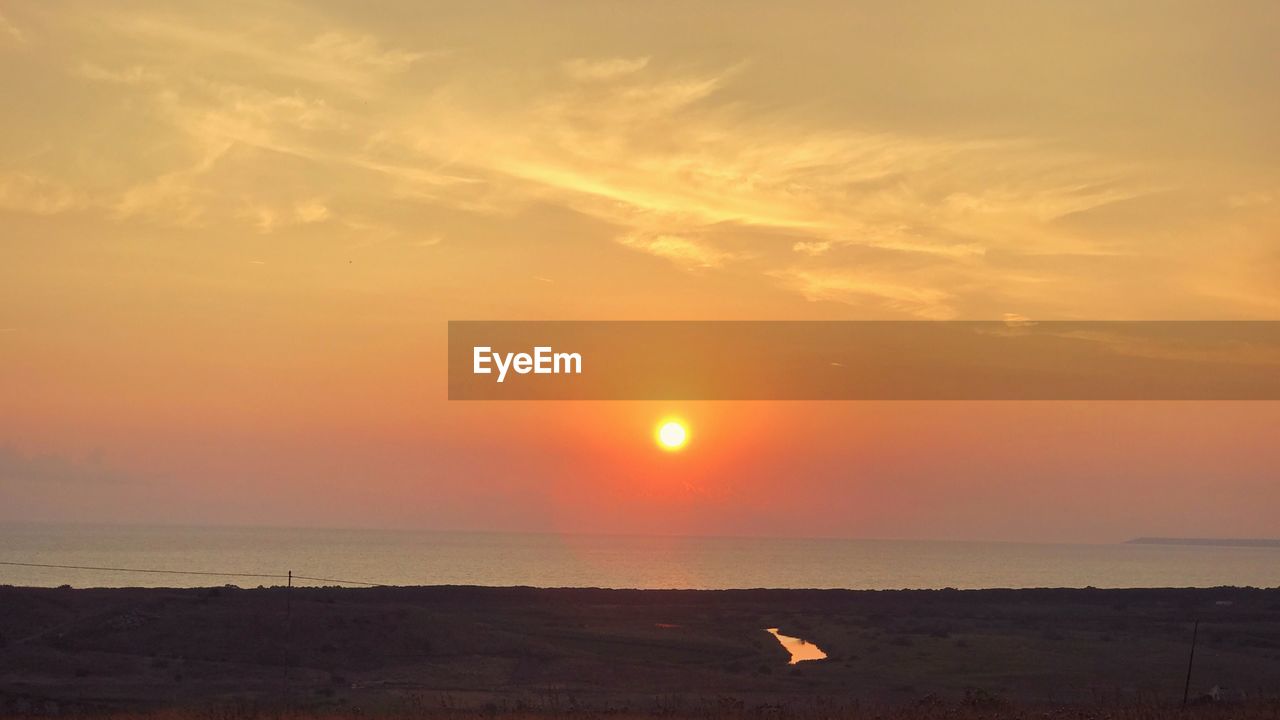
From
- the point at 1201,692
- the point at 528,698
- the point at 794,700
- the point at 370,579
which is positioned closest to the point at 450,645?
the point at 528,698

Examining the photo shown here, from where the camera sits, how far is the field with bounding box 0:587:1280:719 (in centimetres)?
4538

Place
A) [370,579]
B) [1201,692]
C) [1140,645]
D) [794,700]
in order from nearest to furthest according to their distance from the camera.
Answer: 1. [794,700]
2. [1201,692]
3. [1140,645]
4. [370,579]

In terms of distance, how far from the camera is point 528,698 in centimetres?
4956

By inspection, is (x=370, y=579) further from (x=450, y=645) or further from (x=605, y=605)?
(x=450, y=645)

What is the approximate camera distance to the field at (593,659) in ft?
149

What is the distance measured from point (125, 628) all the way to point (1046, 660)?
52.0 meters

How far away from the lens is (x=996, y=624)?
8806cm

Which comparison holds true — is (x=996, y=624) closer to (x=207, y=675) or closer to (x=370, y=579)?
(x=207, y=675)

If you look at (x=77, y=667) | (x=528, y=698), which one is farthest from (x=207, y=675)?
(x=528, y=698)

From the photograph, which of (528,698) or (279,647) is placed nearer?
(528,698)

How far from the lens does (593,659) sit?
65312 mm

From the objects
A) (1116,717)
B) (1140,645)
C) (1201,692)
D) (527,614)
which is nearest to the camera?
(1116,717)

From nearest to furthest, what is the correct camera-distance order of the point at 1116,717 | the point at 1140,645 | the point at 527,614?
1. the point at 1116,717
2. the point at 1140,645
3. the point at 527,614

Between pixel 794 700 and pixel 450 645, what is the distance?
25745 mm
